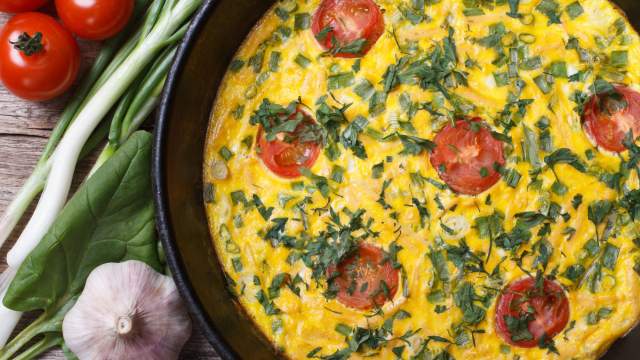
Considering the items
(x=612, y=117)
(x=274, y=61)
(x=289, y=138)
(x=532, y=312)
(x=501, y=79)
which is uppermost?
(x=274, y=61)

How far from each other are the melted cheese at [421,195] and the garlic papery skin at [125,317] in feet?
1.63

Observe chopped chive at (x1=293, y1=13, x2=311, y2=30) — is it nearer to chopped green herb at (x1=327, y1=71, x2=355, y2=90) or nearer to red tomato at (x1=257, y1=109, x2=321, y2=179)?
chopped green herb at (x1=327, y1=71, x2=355, y2=90)

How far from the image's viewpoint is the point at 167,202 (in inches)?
136

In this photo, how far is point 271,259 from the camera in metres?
3.53

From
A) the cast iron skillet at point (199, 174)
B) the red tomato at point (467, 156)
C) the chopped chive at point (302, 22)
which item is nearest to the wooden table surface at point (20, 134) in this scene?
the cast iron skillet at point (199, 174)

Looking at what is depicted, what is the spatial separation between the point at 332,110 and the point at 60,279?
6.20 feet

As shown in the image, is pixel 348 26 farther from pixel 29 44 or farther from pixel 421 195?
pixel 29 44

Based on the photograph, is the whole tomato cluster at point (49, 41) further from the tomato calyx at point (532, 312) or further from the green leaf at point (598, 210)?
the green leaf at point (598, 210)

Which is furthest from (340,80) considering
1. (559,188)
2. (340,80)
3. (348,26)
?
(559,188)

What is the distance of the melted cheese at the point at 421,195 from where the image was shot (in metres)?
3.42

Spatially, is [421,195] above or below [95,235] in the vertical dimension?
above

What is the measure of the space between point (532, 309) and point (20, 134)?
10.7ft

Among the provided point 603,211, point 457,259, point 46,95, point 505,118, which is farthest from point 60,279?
point 603,211

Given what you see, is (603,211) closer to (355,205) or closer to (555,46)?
(555,46)
